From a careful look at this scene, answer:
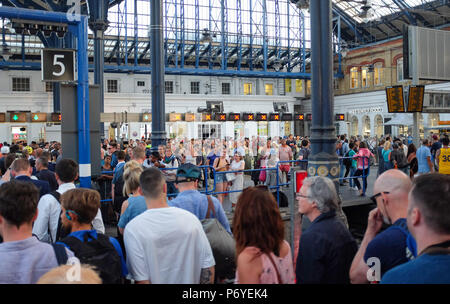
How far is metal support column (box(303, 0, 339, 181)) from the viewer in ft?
26.7

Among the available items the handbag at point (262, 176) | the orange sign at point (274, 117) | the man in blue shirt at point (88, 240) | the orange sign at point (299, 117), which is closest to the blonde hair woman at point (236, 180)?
the handbag at point (262, 176)

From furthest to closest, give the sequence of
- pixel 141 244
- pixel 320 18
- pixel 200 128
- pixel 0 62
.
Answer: pixel 200 128 → pixel 0 62 → pixel 320 18 → pixel 141 244

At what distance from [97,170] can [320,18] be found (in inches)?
211

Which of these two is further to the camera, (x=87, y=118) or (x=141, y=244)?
(x=87, y=118)

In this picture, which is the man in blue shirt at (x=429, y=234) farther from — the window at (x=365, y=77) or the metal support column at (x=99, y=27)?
the window at (x=365, y=77)

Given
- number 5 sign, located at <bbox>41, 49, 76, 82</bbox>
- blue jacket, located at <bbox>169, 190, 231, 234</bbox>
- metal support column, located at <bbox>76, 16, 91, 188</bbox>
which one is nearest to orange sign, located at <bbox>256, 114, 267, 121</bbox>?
metal support column, located at <bbox>76, 16, 91, 188</bbox>

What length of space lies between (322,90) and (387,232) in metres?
5.82

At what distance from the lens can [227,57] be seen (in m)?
45.2

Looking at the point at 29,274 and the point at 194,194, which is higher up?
the point at 194,194

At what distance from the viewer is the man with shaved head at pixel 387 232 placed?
267 cm

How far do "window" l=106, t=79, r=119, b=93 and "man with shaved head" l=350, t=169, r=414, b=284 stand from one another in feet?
135
